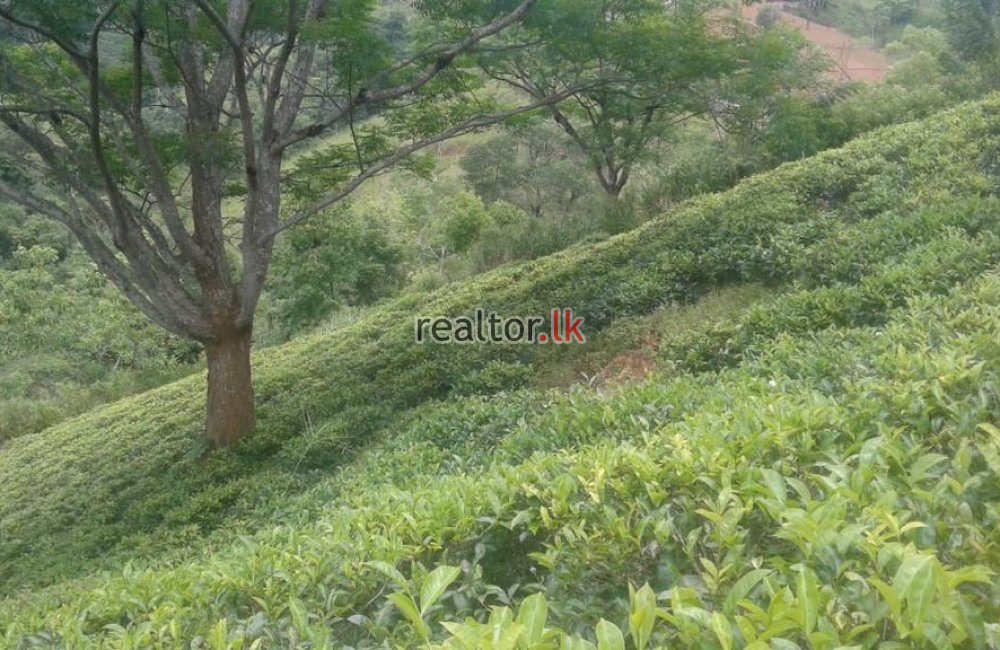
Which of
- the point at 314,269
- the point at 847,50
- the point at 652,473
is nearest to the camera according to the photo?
the point at 652,473

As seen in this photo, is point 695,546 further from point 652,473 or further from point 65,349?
point 65,349

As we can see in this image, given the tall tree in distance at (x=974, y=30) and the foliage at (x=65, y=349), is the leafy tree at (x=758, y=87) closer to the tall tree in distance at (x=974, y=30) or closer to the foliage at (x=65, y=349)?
the tall tree in distance at (x=974, y=30)

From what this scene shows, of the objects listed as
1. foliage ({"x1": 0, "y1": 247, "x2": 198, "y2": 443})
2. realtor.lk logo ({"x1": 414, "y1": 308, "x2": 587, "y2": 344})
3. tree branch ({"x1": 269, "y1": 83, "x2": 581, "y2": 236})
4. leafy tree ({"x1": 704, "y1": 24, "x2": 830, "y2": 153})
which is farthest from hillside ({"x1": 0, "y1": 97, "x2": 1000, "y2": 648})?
foliage ({"x1": 0, "y1": 247, "x2": 198, "y2": 443})

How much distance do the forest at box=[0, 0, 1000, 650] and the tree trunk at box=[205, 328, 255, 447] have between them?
0.03 meters

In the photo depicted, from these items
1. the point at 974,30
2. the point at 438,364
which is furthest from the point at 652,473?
the point at 974,30

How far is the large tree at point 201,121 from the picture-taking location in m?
5.71

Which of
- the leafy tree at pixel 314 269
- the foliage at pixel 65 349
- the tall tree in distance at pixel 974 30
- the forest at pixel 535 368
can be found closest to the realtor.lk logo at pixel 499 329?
the forest at pixel 535 368

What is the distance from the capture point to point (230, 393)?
671 centimetres

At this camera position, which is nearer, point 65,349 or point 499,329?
point 499,329

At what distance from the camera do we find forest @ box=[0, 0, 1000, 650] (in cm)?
158

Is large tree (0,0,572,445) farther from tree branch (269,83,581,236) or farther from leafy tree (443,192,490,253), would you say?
leafy tree (443,192,490,253)

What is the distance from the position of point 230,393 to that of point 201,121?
2.58 metres

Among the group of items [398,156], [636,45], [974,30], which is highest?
[974,30]

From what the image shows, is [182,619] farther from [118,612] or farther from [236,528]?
[236,528]
